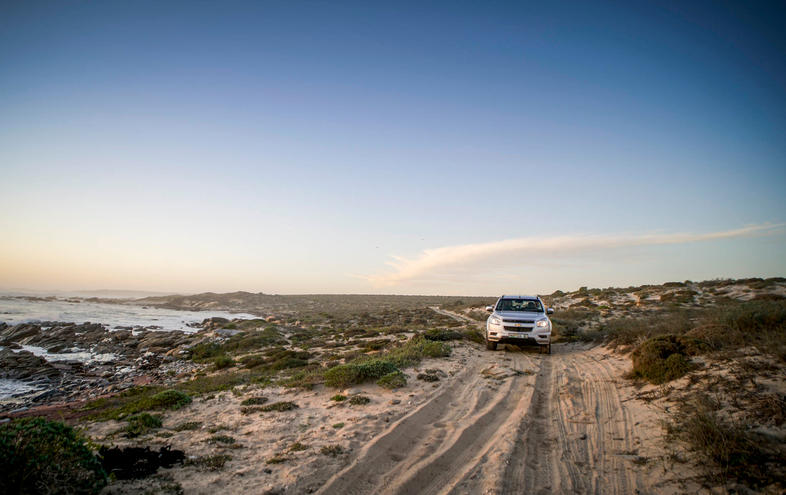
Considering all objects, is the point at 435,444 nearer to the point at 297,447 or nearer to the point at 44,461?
the point at 297,447

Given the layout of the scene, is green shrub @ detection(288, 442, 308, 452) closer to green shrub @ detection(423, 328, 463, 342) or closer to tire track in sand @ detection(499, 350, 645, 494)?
tire track in sand @ detection(499, 350, 645, 494)

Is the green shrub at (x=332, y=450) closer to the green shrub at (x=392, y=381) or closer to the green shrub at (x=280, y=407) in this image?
the green shrub at (x=280, y=407)

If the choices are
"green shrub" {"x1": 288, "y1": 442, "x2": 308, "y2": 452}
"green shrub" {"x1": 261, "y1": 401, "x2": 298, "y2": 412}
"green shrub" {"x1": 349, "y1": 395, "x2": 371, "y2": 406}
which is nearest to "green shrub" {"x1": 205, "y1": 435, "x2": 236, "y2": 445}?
"green shrub" {"x1": 288, "y1": 442, "x2": 308, "y2": 452}

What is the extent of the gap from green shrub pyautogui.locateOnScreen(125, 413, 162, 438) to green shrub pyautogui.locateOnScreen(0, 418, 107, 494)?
10.3 feet

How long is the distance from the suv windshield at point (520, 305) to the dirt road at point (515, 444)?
5.10 metres

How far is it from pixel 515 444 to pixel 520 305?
9.61m

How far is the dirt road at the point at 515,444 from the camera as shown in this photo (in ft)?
14.1

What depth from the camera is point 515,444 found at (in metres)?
5.36

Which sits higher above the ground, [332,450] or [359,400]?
[332,450]

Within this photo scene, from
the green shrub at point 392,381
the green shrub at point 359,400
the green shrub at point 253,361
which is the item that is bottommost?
the green shrub at point 253,361

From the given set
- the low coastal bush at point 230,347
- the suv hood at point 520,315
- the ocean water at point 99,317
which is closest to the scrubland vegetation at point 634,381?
the low coastal bush at point 230,347

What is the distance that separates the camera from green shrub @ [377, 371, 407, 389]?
8453 mm

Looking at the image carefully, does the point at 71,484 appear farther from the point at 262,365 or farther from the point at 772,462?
the point at 262,365

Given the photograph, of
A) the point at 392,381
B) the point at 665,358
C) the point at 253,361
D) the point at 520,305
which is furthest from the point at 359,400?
the point at 253,361
